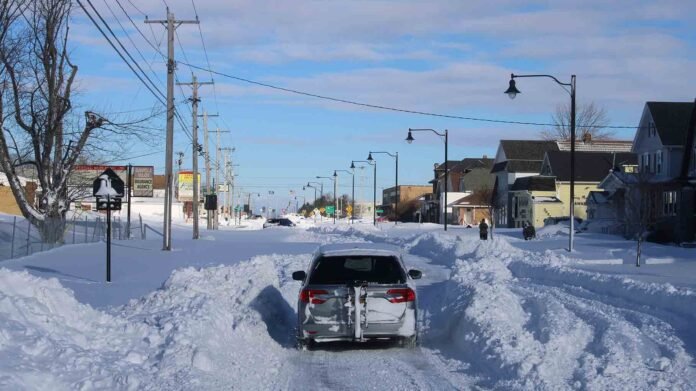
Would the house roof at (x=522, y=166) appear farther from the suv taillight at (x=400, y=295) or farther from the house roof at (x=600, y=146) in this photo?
the suv taillight at (x=400, y=295)

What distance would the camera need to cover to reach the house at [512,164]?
82.8 m

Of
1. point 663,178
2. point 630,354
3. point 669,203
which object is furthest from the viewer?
point 663,178

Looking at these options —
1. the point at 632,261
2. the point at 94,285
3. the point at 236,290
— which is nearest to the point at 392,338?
the point at 236,290

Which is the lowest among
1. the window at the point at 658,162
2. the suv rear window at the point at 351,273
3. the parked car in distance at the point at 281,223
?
the parked car in distance at the point at 281,223

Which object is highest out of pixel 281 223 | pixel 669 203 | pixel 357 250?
pixel 669 203

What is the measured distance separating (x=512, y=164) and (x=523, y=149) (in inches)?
184

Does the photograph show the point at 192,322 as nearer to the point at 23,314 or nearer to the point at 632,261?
the point at 23,314

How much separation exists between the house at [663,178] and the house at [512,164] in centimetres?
2362

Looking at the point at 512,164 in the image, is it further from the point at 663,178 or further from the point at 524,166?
the point at 663,178

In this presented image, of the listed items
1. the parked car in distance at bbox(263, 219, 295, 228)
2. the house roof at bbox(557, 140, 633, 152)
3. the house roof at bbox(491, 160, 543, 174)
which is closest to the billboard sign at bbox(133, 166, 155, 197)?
the parked car in distance at bbox(263, 219, 295, 228)

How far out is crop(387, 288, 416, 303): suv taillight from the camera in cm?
1204

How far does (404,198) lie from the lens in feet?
546

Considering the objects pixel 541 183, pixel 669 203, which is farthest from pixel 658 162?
pixel 541 183

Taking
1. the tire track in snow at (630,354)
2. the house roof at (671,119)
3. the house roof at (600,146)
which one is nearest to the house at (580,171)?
the house roof at (600,146)
